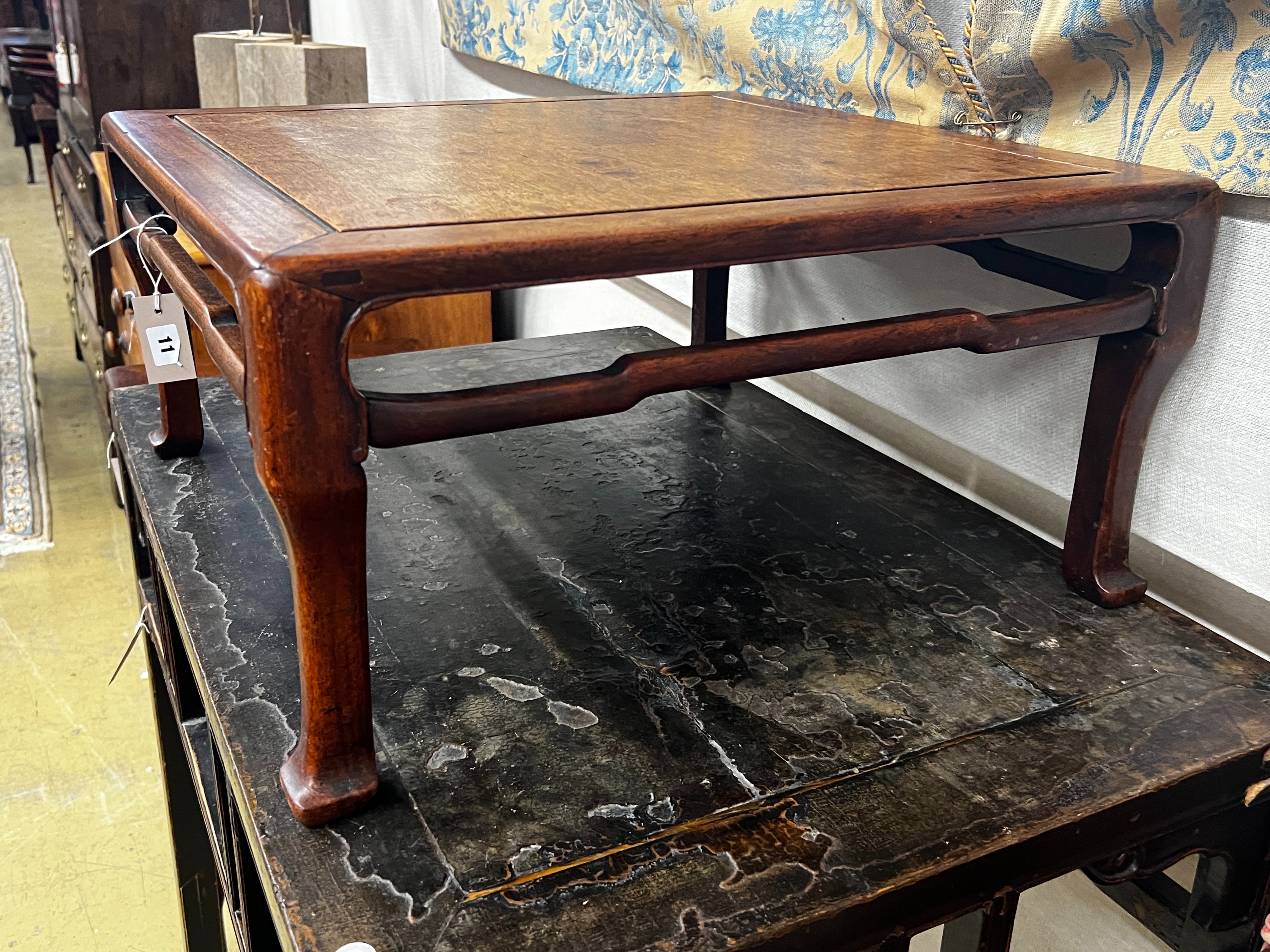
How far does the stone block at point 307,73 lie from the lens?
1.72m

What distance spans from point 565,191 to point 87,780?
1.48 meters

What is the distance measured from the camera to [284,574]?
0.86 meters

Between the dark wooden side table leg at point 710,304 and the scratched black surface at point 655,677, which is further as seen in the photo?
the dark wooden side table leg at point 710,304

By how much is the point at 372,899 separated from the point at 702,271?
0.86 m

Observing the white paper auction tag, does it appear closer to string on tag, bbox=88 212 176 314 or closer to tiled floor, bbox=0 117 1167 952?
string on tag, bbox=88 212 176 314

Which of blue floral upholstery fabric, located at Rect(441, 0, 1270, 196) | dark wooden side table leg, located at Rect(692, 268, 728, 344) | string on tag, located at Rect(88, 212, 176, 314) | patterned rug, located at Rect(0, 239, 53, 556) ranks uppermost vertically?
blue floral upholstery fabric, located at Rect(441, 0, 1270, 196)

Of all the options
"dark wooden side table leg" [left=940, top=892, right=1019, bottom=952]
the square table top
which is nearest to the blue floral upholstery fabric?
the square table top

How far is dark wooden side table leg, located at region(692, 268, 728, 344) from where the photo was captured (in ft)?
4.08

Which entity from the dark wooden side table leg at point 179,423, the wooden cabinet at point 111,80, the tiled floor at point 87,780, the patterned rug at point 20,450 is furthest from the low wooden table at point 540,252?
the patterned rug at point 20,450

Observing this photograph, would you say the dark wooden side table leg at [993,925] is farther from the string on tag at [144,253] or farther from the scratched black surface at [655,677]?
the string on tag at [144,253]

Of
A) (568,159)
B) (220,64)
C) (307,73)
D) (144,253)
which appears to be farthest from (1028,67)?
(220,64)

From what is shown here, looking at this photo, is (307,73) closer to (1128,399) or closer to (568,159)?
(568,159)

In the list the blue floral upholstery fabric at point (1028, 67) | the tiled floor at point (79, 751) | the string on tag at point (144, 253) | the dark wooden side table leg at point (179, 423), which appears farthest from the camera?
the tiled floor at point (79, 751)

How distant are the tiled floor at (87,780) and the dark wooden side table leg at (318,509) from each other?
2.59 ft
